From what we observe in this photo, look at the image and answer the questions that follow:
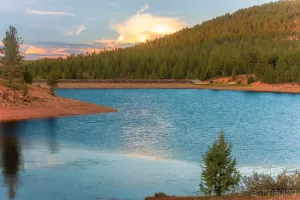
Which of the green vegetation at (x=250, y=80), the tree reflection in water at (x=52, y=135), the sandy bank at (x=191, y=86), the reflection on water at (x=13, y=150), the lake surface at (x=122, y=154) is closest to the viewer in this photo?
the lake surface at (x=122, y=154)

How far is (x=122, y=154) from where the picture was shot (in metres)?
29.1

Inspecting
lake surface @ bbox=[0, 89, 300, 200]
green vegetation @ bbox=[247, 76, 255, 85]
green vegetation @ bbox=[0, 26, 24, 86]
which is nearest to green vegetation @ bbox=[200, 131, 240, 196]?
lake surface @ bbox=[0, 89, 300, 200]

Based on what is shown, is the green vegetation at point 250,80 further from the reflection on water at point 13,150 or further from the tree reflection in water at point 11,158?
the tree reflection in water at point 11,158

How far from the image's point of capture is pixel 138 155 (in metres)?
28.9

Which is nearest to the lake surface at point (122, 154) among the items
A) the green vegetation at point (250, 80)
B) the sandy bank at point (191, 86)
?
the sandy bank at point (191, 86)

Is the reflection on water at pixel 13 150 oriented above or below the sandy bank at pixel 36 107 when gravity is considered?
→ below

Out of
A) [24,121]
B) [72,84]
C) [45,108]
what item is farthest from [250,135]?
[72,84]

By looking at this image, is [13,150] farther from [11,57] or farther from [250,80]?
[250,80]

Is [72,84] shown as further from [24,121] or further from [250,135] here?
[250,135]

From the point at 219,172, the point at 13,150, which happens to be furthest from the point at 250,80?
the point at 219,172

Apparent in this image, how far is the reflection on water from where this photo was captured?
2056 cm

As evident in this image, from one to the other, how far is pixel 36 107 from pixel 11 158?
32.4 meters

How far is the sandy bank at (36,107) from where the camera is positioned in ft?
175

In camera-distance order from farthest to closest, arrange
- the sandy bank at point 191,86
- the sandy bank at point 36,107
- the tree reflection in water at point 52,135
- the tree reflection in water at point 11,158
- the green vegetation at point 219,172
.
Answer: the sandy bank at point 191,86 → the sandy bank at point 36,107 → the tree reflection in water at point 52,135 → the tree reflection in water at point 11,158 → the green vegetation at point 219,172
